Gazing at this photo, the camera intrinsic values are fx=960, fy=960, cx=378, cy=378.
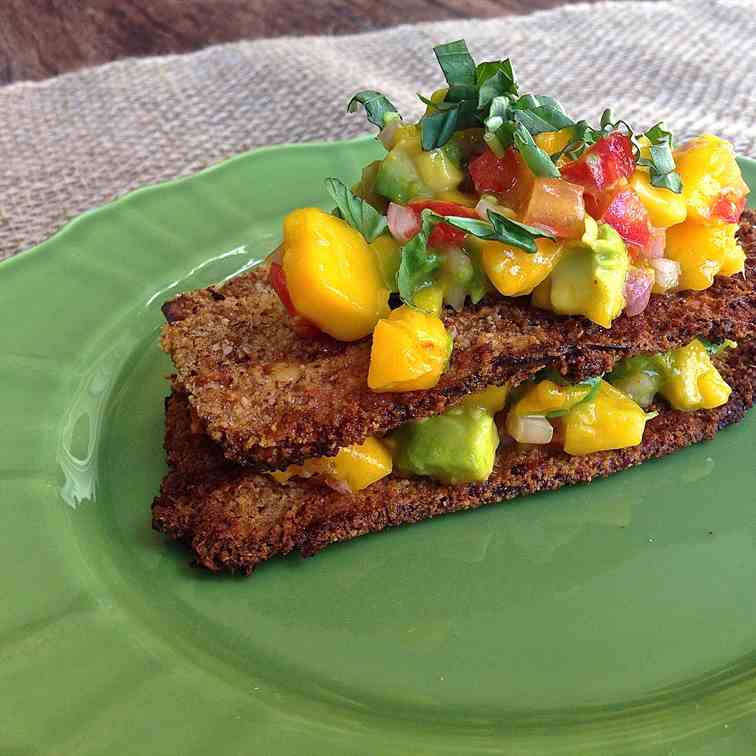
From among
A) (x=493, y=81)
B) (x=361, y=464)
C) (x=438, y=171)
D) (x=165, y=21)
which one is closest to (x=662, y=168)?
(x=493, y=81)

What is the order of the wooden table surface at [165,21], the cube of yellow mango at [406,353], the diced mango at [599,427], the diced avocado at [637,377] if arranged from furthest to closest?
the wooden table surface at [165,21] → the diced avocado at [637,377] → the diced mango at [599,427] → the cube of yellow mango at [406,353]

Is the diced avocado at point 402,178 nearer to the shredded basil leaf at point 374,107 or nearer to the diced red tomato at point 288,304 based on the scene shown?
the shredded basil leaf at point 374,107

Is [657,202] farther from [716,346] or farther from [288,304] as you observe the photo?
[288,304]

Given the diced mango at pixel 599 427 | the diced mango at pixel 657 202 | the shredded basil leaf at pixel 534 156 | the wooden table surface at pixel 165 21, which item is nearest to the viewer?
the shredded basil leaf at pixel 534 156

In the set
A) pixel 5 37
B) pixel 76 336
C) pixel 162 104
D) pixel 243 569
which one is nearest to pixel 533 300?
pixel 243 569

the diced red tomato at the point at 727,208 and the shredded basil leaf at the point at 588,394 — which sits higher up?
the diced red tomato at the point at 727,208

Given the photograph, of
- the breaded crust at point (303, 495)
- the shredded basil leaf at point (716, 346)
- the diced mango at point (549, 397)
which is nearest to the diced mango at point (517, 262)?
the diced mango at point (549, 397)
